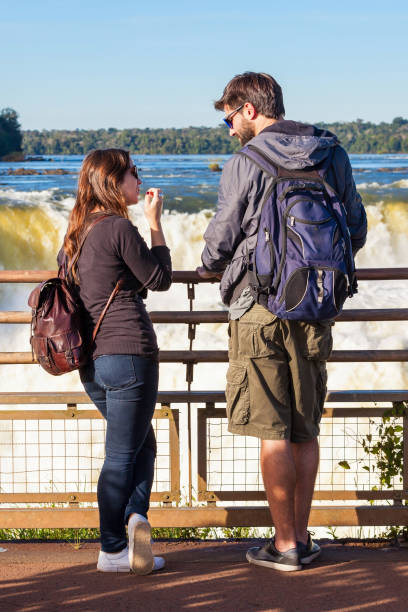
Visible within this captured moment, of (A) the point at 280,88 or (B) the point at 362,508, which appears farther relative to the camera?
(B) the point at 362,508

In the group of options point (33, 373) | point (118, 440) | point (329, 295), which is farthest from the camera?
point (33, 373)

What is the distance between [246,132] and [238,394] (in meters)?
1.05

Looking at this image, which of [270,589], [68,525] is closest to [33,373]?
[68,525]

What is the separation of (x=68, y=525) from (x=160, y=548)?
1.43 feet

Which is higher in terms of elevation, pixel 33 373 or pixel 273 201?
pixel 273 201

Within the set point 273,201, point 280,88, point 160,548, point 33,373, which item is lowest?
point 33,373

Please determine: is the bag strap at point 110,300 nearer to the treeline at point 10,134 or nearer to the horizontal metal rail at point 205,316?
the horizontal metal rail at point 205,316

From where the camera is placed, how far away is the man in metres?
3.24

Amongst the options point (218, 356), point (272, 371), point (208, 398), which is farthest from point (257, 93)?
point (208, 398)

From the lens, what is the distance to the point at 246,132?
11.3 ft

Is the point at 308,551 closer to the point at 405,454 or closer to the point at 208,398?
the point at 405,454

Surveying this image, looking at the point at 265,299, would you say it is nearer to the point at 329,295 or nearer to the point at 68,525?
the point at 329,295

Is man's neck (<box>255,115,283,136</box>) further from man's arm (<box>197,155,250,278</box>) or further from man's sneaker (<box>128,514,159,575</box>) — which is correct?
man's sneaker (<box>128,514,159,575</box>)

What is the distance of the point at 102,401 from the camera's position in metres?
3.45
